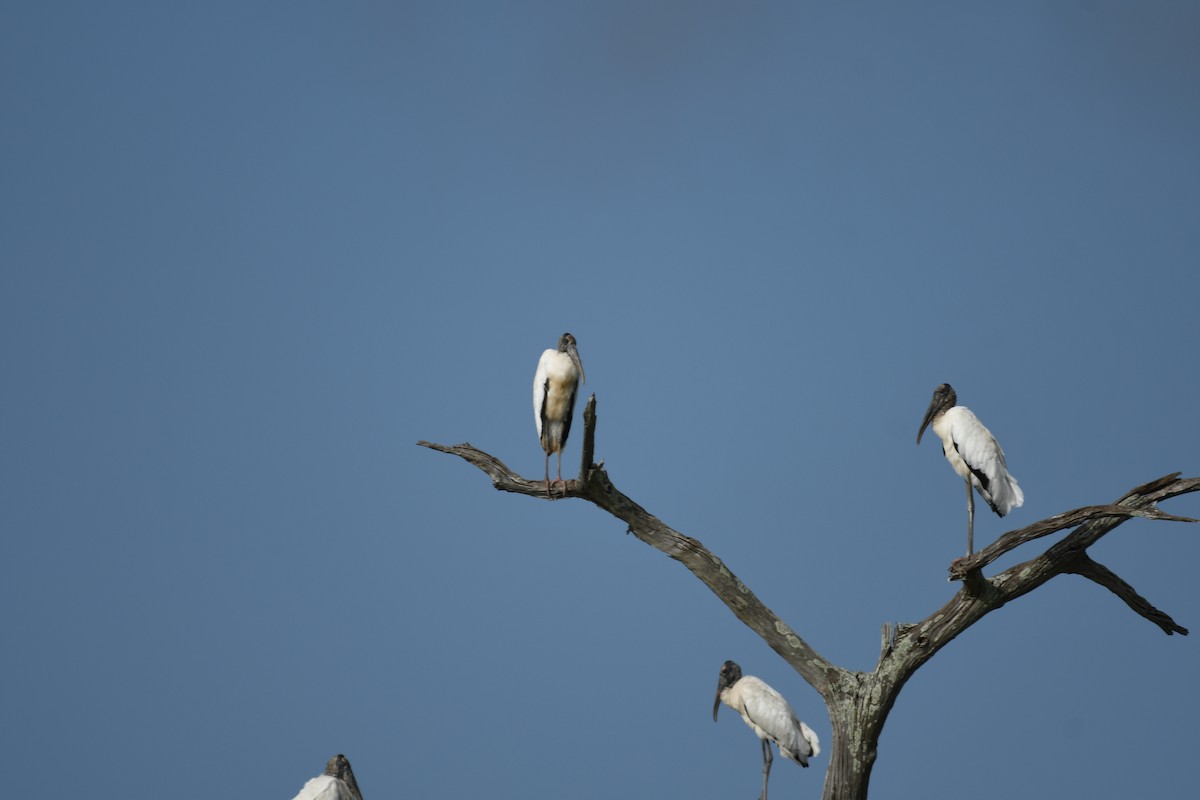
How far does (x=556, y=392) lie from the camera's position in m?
11.8

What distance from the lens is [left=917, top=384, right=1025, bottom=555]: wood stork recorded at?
11289mm

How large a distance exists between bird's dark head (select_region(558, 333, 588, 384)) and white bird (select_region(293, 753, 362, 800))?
136 inches

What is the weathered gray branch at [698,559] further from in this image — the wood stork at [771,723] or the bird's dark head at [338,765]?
the bird's dark head at [338,765]

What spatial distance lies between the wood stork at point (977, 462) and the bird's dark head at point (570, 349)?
9.40 ft

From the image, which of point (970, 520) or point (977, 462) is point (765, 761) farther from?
point (977, 462)

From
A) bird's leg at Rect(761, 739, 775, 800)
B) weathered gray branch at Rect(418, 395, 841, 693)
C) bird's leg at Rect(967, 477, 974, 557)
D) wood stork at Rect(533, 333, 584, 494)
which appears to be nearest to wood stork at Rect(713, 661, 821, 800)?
bird's leg at Rect(761, 739, 775, 800)

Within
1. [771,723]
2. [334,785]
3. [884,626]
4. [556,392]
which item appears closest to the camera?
[884,626]

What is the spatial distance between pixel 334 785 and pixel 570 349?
12.3 feet

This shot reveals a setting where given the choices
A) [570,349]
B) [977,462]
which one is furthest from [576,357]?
[977,462]

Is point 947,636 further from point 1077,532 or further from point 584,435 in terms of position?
point 584,435

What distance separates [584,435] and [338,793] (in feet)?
11.6

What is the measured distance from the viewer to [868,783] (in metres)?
10.4

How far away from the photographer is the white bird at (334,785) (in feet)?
35.7

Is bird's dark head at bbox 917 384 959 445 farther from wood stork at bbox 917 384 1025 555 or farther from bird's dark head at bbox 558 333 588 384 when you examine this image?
bird's dark head at bbox 558 333 588 384
